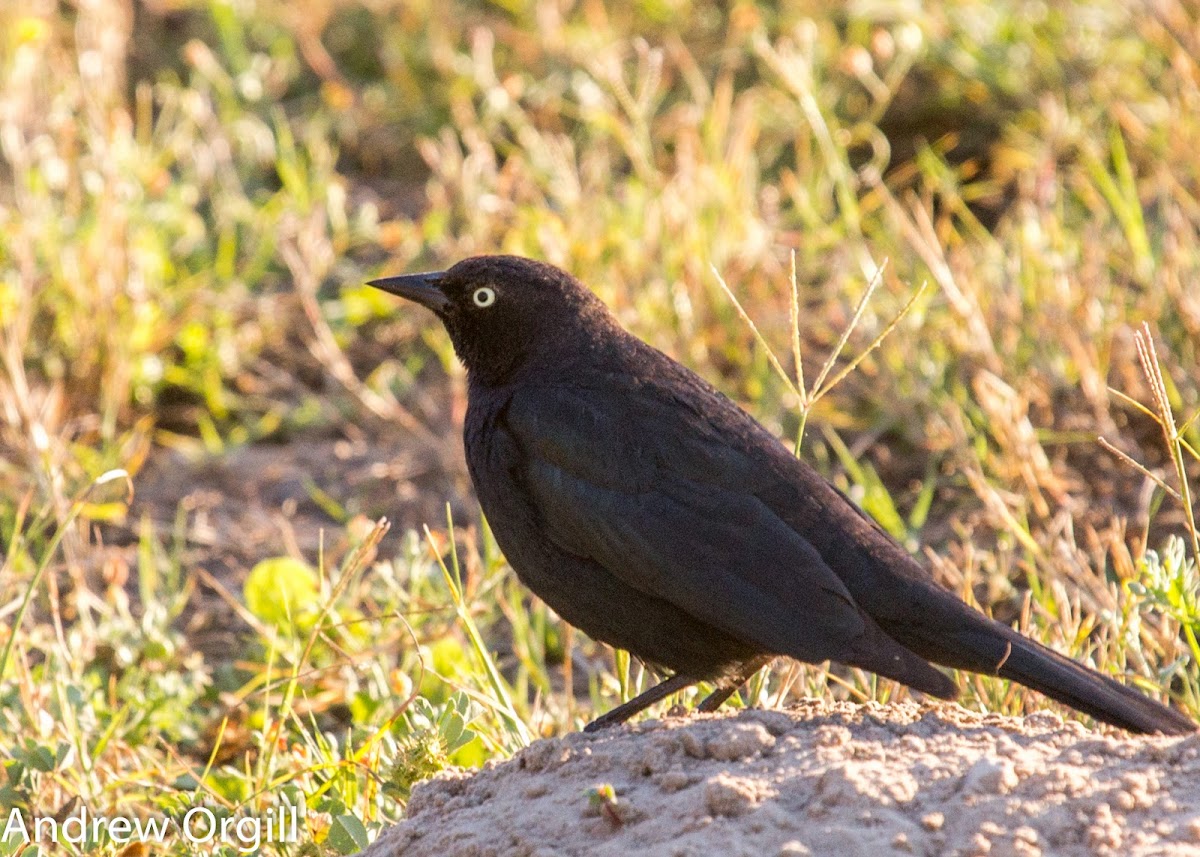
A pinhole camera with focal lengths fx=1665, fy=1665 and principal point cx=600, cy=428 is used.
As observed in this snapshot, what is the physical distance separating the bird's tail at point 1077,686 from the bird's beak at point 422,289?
1724mm

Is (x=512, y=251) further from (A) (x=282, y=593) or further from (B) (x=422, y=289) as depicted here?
(A) (x=282, y=593)

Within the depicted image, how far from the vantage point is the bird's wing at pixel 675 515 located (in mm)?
3451

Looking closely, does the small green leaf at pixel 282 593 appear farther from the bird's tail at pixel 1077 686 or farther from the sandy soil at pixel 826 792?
the bird's tail at pixel 1077 686

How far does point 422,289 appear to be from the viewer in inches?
173

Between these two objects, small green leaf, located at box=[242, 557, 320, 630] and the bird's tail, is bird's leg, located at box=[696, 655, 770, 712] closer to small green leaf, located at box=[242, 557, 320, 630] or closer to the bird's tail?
the bird's tail

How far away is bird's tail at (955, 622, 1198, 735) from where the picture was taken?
3229 millimetres

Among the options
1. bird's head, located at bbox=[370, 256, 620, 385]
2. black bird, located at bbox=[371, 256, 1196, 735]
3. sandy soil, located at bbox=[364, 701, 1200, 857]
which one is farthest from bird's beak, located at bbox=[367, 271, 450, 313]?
sandy soil, located at bbox=[364, 701, 1200, 857]

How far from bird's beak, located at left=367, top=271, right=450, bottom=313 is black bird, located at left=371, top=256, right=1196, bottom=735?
1.23 feet

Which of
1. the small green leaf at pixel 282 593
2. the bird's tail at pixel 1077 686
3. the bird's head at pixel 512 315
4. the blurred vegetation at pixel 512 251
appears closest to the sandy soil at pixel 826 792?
the bird's tail at pixel 1077 686

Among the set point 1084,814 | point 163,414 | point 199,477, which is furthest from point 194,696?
point 1084,814

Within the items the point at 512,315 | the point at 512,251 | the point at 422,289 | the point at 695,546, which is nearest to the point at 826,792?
the point at 695,546

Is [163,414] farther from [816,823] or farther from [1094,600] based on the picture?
[816,823]

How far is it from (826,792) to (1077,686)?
2.25 ft

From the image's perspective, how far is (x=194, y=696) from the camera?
4.48 meters
